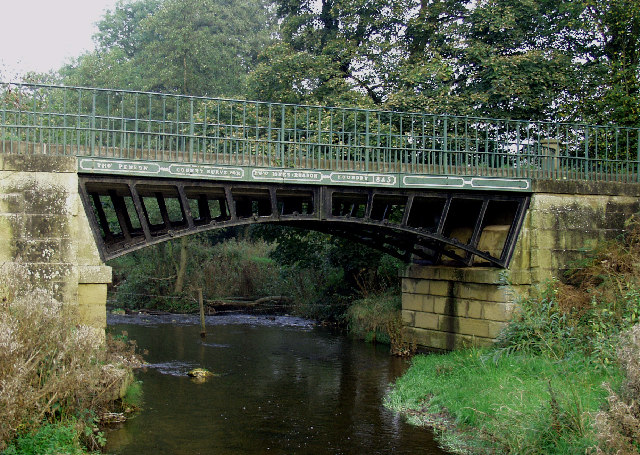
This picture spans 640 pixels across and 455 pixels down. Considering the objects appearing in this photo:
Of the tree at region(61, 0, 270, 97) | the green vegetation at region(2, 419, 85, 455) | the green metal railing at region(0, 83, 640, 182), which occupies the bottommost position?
the green vegetation at region(2, 419, 85, 455)

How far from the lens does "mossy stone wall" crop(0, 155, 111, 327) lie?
1338 cm

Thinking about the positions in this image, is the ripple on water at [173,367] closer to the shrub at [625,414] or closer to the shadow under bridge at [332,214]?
the shadow under bridge at [332,214]

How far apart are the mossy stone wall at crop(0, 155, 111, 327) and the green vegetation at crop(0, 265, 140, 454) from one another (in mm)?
433

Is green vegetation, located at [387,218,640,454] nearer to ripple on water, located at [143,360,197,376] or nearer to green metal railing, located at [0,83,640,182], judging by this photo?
green metal railing, located at [0,83,640,182]

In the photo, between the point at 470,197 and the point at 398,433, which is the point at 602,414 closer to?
the point at 398,433

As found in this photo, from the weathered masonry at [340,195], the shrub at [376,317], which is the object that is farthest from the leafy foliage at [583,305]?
the shrub at [376,317]

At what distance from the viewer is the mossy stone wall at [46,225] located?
43.9 feet

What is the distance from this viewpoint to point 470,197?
1844 centimetres

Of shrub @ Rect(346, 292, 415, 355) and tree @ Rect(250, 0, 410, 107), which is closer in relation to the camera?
shrub @ Rect(346, 292, 415, 355)

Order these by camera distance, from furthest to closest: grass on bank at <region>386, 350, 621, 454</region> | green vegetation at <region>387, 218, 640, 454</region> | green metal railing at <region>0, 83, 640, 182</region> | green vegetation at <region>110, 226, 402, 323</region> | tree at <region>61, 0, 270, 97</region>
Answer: tree at <region>61, 0, 270, 97</region> → green vegetation at <region>110, 226, 402, 323</region> → green metal railing at <region>0, 83, 640, 182</region> → grass on bank at <region>386, 350, 621, 454</region> → green vegetation at <region>387, 218, 640, 454</region>

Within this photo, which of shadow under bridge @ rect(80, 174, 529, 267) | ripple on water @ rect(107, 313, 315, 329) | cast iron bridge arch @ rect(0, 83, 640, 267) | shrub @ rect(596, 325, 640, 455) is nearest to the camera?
shrub @ rect(596, 325, 640, 455)

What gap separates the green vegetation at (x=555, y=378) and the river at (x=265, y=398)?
3.11 feet

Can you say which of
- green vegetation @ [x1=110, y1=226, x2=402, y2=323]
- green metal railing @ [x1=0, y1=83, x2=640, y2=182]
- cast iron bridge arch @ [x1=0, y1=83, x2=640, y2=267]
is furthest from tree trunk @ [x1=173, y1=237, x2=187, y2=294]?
cast iron bridge arch @ [x1=0, y1=83, x2=640, y2=267]

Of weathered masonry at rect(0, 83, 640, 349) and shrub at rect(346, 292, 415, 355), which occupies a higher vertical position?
weathered masonry at rect(0, 83, 640, 349)
